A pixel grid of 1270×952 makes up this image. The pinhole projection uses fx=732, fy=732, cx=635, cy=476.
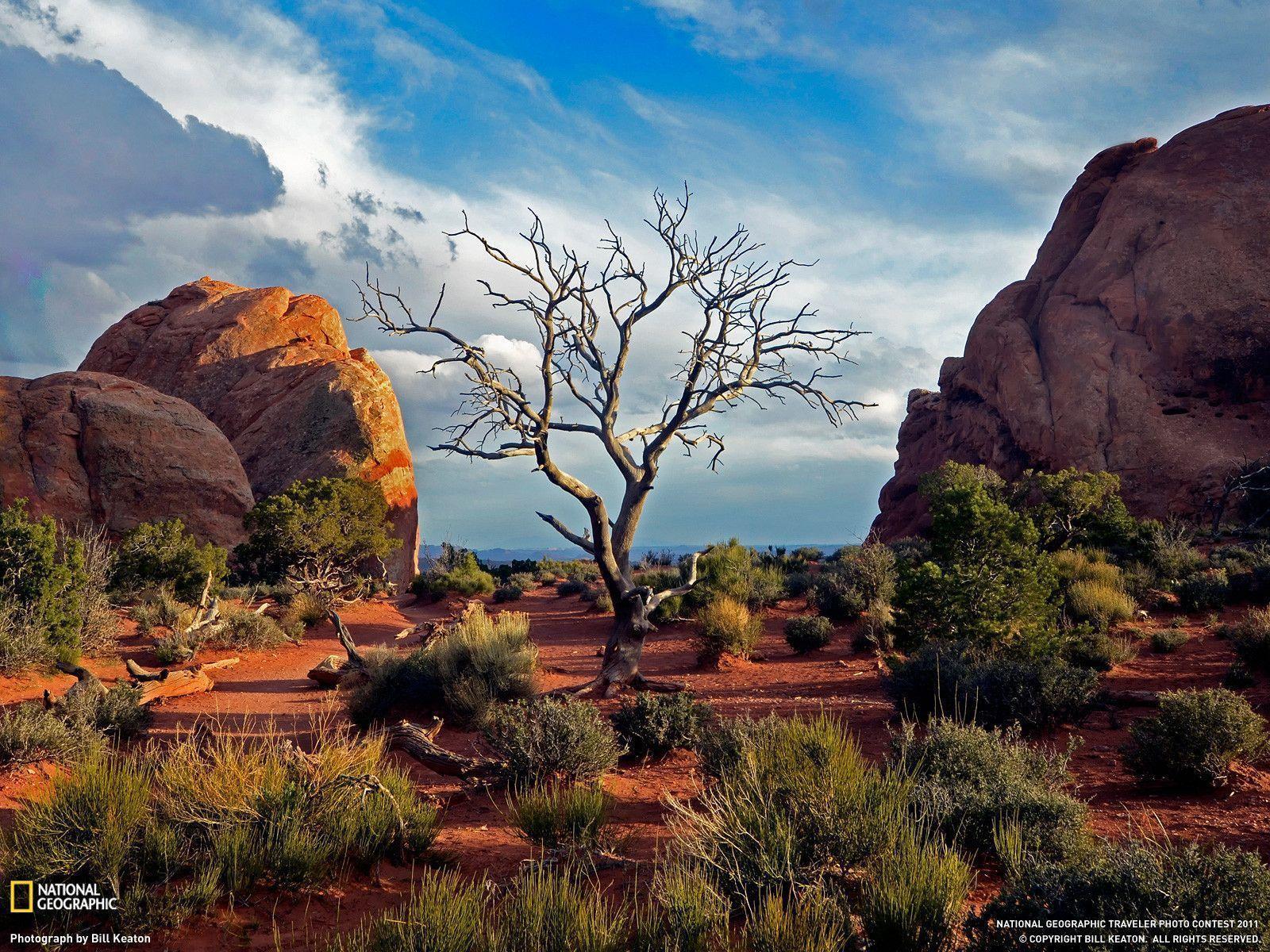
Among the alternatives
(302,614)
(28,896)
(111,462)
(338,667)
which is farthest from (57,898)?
(111,462)

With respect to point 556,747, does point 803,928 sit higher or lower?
higher

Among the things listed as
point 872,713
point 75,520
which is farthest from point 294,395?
point 872,713

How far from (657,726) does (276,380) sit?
31631 mm

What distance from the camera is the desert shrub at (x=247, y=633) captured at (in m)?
13.9

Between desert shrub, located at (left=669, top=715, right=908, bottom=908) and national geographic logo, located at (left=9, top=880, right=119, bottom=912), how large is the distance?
3.06 metres

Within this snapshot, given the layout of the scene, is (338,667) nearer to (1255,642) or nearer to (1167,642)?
(1167,642)

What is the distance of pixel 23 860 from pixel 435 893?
7.91ft

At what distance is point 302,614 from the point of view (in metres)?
17.5

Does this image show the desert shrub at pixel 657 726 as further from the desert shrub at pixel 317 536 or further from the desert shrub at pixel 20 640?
the desert shrub at pixel 317 536

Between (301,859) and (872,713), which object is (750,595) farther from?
(301,859)

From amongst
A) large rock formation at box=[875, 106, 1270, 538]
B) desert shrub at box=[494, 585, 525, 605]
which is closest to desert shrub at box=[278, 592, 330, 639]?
desert shrub at box=[494, 585, 525, 605]

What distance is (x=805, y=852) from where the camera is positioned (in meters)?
3.94

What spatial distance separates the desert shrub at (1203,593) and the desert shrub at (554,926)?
13.9 metres

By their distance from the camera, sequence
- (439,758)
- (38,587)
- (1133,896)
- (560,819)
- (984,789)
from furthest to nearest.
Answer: (38,587) → (439,758) → (560,819) → (984,789) → (1133,896)
